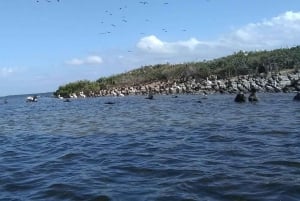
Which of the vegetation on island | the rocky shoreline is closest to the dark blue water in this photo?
the rocky shoreline

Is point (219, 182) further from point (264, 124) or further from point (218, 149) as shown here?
point (264, 124)

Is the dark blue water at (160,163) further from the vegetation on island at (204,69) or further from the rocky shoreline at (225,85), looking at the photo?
the vegetation on island at (204,69)

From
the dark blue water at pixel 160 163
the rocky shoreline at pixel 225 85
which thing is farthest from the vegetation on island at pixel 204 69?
the dark blue water at pixel 160 163

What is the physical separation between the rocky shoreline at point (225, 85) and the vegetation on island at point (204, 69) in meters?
3.03

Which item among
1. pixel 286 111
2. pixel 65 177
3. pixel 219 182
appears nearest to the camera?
pixel 219 182

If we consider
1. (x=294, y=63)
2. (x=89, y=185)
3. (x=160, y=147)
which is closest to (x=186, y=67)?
(x=294, y=63)

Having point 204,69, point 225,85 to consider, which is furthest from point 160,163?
point 204,69

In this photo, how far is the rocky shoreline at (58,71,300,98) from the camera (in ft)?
188

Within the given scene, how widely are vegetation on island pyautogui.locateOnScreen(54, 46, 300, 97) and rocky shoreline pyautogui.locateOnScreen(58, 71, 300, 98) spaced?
3.03m

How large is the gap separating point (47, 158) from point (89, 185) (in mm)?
5429

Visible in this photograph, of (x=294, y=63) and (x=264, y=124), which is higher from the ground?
(x=294, y=63)

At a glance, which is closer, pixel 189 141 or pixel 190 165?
pixel 190 165

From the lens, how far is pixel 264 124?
24484 millimetres

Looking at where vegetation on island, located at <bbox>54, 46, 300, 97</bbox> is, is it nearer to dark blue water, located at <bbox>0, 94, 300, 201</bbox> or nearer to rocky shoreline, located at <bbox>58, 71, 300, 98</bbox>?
rocky shoreline, located at <bbox>58, 71, 300, 98</bbox>
